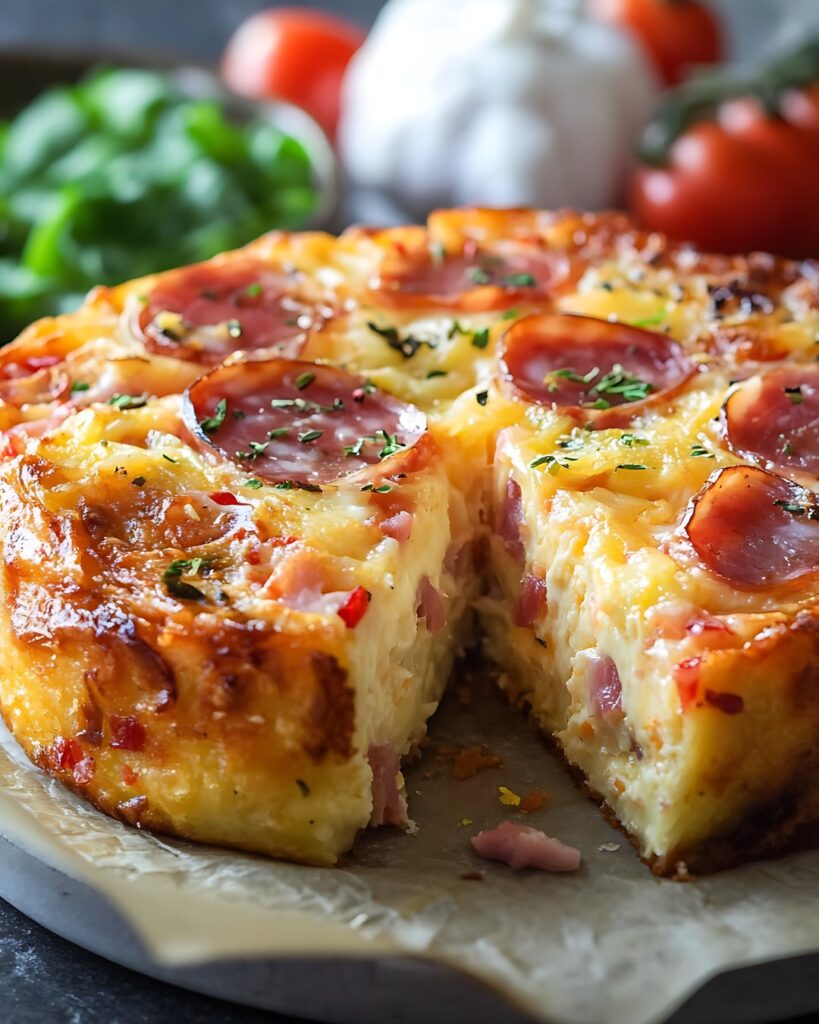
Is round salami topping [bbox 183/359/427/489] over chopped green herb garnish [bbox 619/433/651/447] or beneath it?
over

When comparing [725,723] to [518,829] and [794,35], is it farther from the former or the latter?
[794,35]

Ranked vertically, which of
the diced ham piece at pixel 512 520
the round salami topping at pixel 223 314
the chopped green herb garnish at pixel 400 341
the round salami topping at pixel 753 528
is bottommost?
the diced ham piece at pixel 512 520

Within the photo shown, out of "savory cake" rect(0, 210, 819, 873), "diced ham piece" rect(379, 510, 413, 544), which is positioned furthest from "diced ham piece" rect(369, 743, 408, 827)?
"diced ham piece" rect(379, 510, 413, 544)

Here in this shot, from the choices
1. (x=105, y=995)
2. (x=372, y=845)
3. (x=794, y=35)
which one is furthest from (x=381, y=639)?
(x=794, y=35)

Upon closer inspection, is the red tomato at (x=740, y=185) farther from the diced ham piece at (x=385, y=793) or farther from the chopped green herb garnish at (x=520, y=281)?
the diced ham piece at (x=385, y=793)

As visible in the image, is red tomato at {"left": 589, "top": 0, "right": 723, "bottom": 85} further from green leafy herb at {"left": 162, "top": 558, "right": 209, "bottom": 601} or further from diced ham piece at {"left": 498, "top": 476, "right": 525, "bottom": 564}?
green leafy herb at {"left": 162, "top": 558, "right": 209, "bottom": 601}

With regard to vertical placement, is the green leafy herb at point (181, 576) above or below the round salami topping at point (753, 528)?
above

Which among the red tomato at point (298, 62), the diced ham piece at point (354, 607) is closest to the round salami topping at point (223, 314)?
the diced ham piece at point (354, 607)
